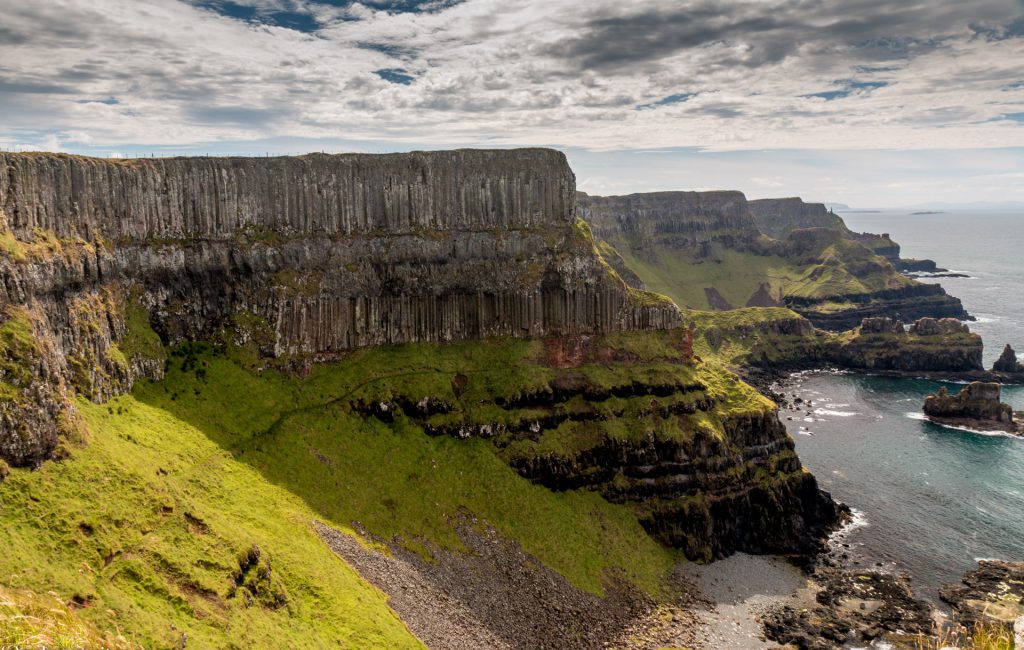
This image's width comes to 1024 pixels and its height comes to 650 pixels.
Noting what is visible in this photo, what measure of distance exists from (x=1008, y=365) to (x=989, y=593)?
11262cm

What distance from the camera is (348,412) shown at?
86125 millimetres

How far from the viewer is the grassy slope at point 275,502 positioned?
49.2m

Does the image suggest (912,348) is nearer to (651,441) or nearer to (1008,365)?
(1008,365)

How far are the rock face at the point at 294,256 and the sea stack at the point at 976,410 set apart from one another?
241 ft

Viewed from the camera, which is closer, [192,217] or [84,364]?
[84,364]

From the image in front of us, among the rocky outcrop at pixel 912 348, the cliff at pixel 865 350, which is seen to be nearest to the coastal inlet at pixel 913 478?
the rocky outcrop at pixel 912 348

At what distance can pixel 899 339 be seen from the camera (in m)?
187

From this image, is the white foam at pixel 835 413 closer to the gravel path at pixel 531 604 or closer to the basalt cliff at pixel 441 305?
the basalt cliff at pixel 441 305

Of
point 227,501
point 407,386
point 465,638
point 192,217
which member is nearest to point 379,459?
point 407,386

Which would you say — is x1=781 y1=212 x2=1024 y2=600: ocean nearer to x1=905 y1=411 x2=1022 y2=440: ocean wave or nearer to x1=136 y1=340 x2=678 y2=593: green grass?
x1=905 y1=411 x2=1022 y2=440: ocean wave

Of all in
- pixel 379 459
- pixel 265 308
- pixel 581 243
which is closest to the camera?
pixel 379 459

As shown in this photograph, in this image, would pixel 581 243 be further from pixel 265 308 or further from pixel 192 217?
pixel 192 217

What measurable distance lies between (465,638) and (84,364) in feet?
140

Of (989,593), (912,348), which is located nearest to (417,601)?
(989,593)
